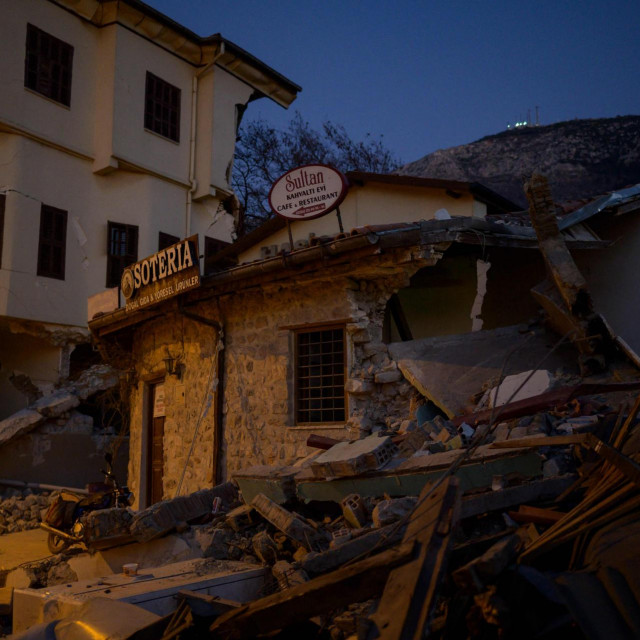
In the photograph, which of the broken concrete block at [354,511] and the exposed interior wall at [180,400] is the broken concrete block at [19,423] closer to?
the exposed interior wall at [180,400]

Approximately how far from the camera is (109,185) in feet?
61.9

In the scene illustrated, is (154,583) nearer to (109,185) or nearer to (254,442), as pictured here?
(254,442)

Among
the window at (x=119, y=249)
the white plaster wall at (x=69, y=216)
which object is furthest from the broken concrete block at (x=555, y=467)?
the window at (x=119, y=249)

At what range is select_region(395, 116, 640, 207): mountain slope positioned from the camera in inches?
1437

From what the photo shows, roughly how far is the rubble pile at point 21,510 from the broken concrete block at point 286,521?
380 inches

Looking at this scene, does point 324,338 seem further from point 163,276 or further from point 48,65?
point 48,65

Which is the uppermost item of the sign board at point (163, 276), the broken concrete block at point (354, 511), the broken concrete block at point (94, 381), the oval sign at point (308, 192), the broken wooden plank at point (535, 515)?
the oval sign at point (308, 192)

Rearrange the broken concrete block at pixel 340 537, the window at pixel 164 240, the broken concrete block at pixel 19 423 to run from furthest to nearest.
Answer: the window at pixel 164 240 → the broken concrete block at pixel 19 423 → the broken concrete block at pixel 340 537

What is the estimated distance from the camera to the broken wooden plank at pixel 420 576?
285 cm

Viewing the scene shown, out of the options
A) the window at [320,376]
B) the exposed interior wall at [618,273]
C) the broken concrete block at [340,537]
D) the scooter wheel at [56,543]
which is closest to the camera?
the broken concrete block at [340,537]

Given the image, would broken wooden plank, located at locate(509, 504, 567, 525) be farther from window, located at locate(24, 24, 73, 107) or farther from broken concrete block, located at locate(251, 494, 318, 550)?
window, located at locate(24, 24, 73, 107)

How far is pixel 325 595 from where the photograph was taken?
3.38 m

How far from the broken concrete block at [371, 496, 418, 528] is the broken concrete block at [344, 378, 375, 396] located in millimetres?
3669


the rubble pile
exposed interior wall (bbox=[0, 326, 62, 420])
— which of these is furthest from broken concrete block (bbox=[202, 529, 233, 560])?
exposed interior wall (bbox=[0, 326, 62, 420])
